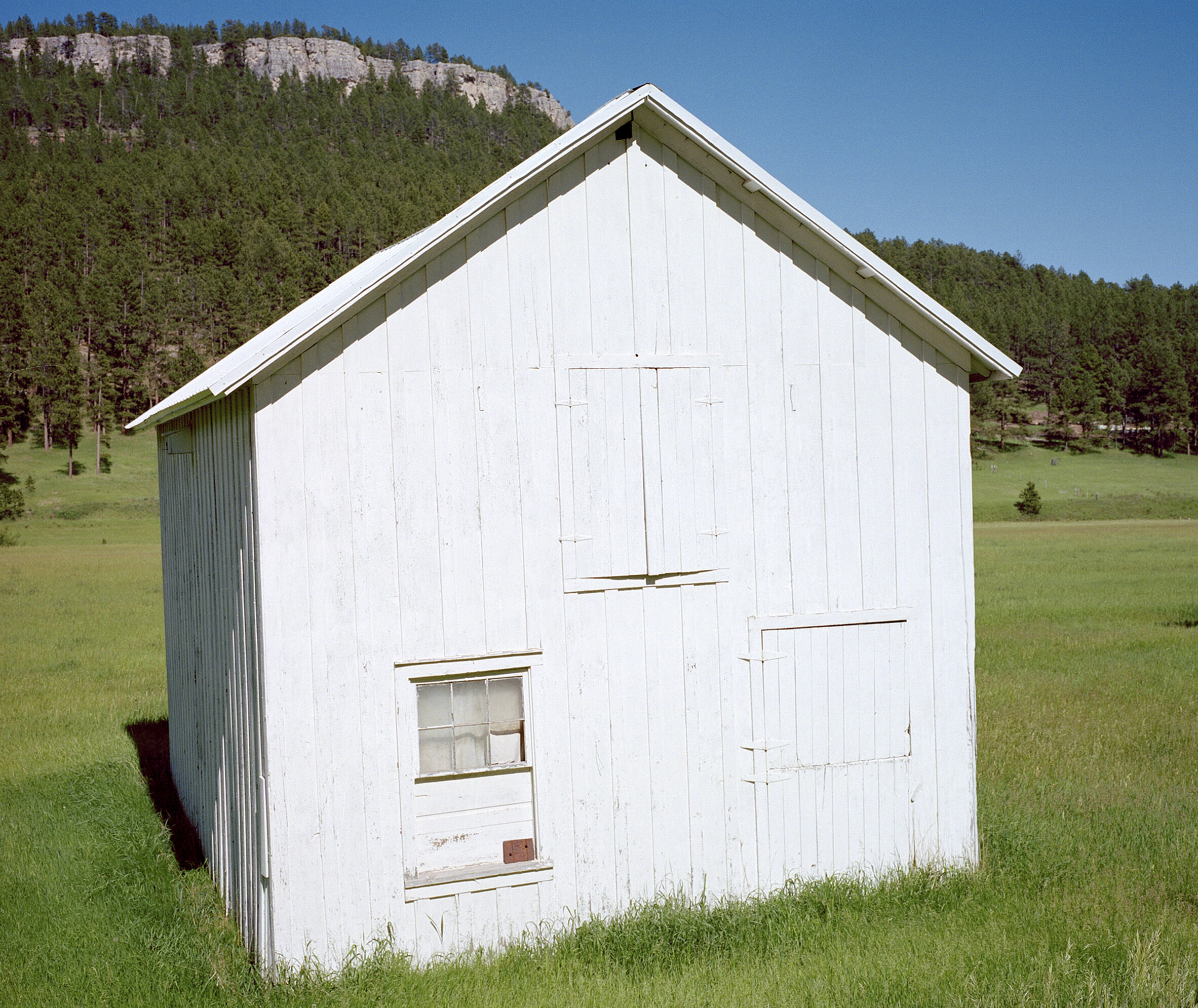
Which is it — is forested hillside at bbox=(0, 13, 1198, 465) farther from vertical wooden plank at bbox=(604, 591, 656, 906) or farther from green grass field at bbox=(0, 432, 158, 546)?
vertical wooden plank at bbox=(604, 591, 656, 906)

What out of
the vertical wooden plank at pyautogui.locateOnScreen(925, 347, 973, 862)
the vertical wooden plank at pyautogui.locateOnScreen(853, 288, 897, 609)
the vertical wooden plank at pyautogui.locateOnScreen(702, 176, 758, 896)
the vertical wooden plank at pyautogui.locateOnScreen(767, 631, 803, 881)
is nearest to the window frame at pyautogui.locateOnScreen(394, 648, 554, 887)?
the vertical wooden plank at pyautogui.locateOnScreen(702, 176, 758, 896)

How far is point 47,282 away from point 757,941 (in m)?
123

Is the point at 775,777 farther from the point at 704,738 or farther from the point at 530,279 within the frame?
the point at 530,279

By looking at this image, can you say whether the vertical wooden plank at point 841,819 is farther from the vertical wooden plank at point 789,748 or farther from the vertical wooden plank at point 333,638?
the vertical wooden plank at point 333,638

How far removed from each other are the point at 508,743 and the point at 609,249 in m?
3.76

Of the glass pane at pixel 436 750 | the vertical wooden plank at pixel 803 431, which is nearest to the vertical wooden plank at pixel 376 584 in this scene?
the glass pane at pixel 436 750

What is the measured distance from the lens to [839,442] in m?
8.43

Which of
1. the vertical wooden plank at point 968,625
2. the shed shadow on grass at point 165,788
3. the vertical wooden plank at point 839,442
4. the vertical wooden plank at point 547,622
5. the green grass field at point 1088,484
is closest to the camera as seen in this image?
the vertical wooden plank at point 547,622

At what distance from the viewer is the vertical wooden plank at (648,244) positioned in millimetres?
7965

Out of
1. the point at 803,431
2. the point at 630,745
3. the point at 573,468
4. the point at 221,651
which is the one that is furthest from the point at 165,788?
the point at 803,431

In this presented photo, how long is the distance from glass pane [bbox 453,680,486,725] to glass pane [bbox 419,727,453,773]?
0.40 ft

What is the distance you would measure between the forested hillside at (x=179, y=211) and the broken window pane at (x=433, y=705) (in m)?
80.6


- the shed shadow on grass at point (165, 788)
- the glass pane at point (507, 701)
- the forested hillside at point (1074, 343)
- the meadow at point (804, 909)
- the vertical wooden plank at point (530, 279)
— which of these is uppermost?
the forested hillside at point (1074, 343)

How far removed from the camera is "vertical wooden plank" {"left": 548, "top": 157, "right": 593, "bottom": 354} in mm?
7785
